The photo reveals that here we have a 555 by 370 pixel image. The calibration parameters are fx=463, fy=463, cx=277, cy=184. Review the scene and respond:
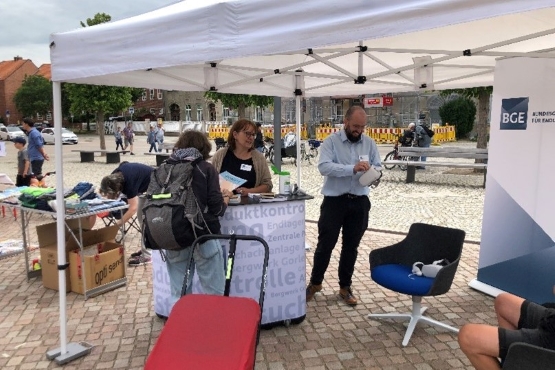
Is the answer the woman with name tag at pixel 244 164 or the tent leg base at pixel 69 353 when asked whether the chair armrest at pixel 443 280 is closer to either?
the woman with name tag at pixel 244 164

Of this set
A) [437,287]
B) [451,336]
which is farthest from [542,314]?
[451,336]

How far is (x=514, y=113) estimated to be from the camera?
4113 mm

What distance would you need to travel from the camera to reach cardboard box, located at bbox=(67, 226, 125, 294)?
4555 mm

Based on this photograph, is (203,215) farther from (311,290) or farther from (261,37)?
(311,290)

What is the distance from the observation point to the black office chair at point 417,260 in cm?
346

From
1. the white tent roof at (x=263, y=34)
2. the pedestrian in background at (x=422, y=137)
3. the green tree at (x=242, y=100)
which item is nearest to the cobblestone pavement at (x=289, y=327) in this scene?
the white tent roof at (x=263, y=34)

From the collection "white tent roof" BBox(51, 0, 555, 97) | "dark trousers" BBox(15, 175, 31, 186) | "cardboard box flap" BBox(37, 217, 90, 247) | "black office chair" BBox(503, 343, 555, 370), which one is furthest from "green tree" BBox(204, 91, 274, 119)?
"black office chair" BBox(503, 343, 555, 370)

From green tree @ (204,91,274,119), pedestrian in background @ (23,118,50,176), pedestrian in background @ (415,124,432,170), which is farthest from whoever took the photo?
green tree @ (204,91,274,119)

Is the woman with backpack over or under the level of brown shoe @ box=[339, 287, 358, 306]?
over

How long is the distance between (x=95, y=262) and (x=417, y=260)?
306cm

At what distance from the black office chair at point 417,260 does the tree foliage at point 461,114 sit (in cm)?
2878

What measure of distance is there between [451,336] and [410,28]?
2661mm

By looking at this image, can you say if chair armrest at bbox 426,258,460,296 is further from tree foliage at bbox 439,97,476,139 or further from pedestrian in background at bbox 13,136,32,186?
tree foliage at bbox 439,97,476,139

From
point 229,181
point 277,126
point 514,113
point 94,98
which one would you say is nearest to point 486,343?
point 229,181
